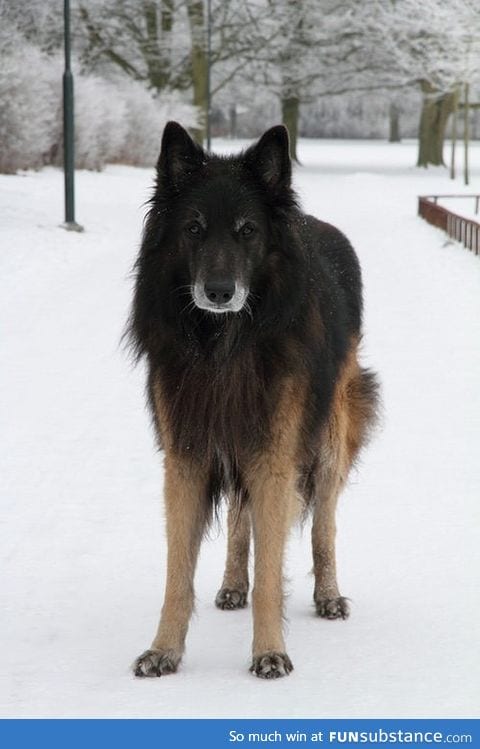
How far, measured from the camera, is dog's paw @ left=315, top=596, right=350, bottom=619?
5.28 m

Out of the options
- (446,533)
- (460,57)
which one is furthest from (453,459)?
(460,57)

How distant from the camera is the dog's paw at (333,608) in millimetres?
5281

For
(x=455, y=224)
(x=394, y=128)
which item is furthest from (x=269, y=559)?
(x=394, y=128)

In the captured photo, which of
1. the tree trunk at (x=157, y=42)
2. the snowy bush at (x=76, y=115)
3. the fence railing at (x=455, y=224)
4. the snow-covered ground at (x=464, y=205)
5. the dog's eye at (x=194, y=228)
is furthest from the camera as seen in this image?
the tree trunk at (x=157, y=42)

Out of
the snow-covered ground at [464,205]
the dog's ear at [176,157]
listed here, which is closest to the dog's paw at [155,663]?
the dog's ear at [176,157]

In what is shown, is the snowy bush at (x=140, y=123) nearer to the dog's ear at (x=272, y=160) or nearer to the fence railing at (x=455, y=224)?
the fence railing at (x=455, y=224)

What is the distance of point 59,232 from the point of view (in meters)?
21.2

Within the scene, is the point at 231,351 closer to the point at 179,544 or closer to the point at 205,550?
the point at 179,544

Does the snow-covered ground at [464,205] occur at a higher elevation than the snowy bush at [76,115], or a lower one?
lower

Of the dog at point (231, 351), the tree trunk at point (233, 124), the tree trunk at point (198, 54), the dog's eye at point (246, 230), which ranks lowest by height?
the dog at point (231, 351)

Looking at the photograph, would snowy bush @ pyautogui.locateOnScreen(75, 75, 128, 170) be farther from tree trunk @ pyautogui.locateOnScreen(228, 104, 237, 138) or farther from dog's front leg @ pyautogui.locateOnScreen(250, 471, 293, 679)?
tree trunk @ pyautogui.locateOnScreen(228, 104, 237, 138)

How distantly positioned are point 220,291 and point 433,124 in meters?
48.7

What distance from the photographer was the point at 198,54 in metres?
48.5

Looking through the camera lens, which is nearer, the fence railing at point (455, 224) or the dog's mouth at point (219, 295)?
the dog's mouth at point (219, 295)
